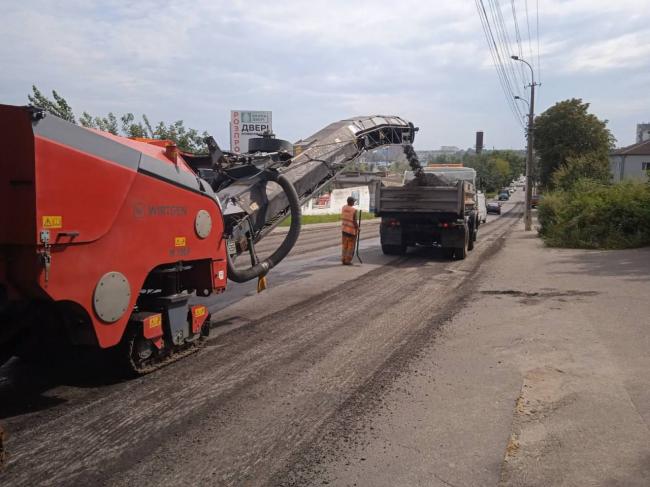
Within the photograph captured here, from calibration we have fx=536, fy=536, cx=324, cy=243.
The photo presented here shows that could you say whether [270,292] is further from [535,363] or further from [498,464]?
[498,464]

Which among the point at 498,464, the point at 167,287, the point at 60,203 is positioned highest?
the point at 60,203

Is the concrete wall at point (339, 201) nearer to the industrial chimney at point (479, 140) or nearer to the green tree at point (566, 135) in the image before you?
the green tree at point (566, 135)

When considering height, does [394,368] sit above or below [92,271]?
below

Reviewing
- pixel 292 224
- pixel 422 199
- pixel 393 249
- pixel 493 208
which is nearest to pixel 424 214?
pixel 422 199

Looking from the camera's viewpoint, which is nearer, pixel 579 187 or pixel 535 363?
pixel 535 363

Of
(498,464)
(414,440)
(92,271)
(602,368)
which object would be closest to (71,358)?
(92,271)

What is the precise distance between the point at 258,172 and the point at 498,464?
526 cm

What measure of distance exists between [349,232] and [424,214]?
223 centimetres

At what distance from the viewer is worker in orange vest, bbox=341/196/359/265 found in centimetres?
1326

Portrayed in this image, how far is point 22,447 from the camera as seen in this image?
3.77m

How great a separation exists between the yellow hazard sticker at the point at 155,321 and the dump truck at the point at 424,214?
9748 mm

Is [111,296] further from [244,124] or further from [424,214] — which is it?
[244,124]

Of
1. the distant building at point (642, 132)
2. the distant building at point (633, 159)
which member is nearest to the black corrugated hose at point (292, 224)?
the distant building at point (633, 159)

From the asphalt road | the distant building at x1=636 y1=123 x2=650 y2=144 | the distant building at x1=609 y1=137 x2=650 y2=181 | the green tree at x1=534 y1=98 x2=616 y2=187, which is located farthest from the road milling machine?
the distant building at x1=636 y1=123 x2=650 y2=144
